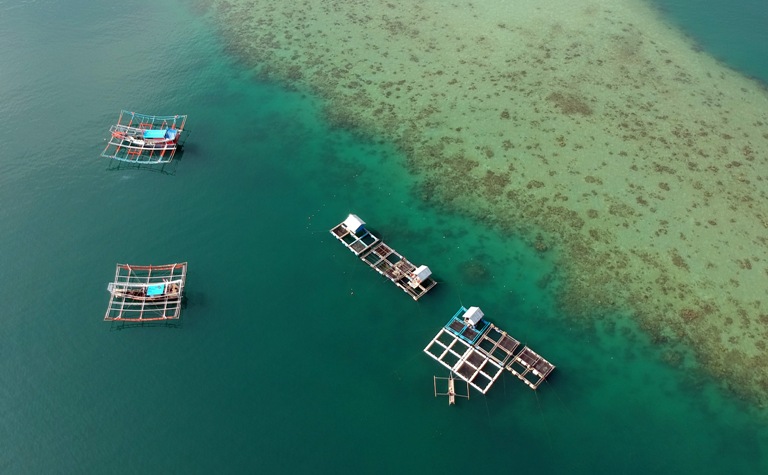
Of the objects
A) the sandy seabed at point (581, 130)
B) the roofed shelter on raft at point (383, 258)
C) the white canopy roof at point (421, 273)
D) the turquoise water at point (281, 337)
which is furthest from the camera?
the sandy seabed at point (581, 130)

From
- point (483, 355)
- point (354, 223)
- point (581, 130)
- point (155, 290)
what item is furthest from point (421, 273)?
point (581, 130)

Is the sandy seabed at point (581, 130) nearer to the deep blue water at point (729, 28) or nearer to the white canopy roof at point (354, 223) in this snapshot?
the deep blue water at point (729, 28)

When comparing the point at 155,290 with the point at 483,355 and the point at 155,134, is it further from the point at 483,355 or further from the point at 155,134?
the point at 483,355

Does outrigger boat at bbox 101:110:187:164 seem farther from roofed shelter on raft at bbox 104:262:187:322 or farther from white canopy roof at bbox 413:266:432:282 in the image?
white canopy roof at bbox 413:266:432:282

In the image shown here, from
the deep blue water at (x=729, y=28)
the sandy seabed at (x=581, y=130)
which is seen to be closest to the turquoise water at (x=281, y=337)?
the sandy seabed at (x=581, y=130)

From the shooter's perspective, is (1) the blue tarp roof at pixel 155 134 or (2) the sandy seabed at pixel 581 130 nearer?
(2) the sandy seabed at pixel 581 130

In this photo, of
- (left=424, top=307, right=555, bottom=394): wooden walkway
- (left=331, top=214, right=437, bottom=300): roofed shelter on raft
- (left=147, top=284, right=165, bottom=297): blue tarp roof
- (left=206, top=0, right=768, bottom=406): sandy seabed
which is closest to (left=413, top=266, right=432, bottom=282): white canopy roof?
(left=331, top=214, right=437, bottom=300): roofed shelter on raft
